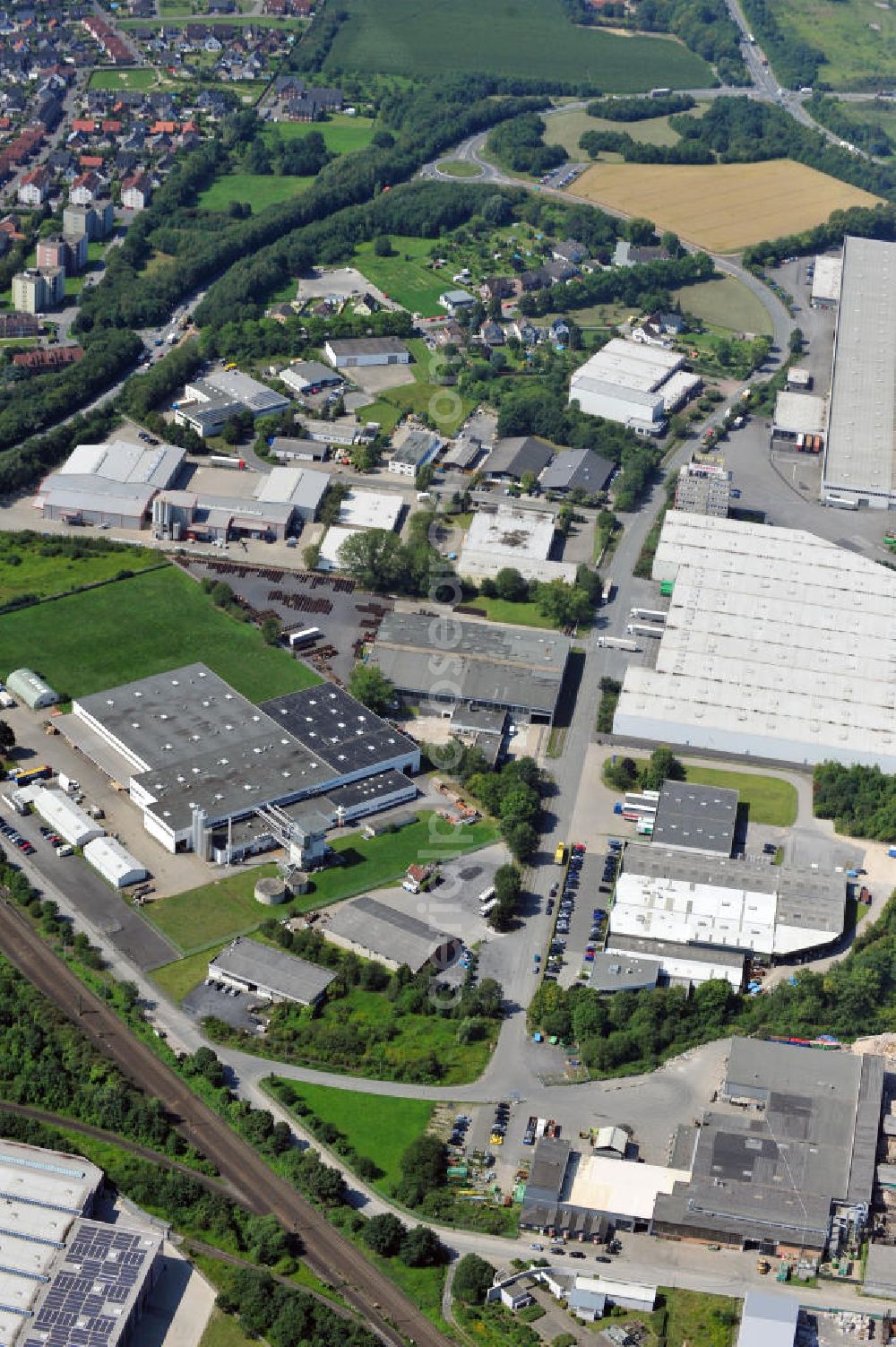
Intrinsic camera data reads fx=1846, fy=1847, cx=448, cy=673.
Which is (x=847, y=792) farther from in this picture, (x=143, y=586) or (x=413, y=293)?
(x=413, y=293)

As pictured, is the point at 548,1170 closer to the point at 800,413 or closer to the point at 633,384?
the point at 633,384

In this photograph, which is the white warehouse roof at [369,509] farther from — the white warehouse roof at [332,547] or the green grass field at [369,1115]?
the green grass field at [369,1115]

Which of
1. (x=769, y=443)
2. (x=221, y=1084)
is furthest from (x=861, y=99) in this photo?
(x=221, y=1084)

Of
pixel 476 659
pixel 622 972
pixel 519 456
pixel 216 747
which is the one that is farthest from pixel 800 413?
pixel 622 972

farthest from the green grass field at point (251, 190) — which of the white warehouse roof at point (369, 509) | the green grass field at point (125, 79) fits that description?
the white warehouse roof at point (369, 509)

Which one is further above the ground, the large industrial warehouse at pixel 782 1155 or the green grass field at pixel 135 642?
the large industrial warehouse at pixel 782 1155

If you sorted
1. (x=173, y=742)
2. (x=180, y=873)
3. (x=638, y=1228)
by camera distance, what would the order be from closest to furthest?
(x=638, y=1228), (x=180, y=873), (x=173, y=742)
